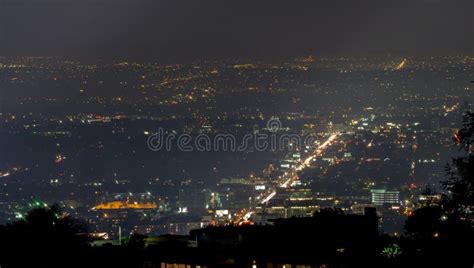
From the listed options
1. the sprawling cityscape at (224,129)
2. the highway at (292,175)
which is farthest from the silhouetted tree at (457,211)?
the sprawling cityscape at (224,129)

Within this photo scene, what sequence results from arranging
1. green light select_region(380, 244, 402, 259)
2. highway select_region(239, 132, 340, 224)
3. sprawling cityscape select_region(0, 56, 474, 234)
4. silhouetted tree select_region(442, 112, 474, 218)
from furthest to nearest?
sprawling cityscape select_region(0, 56, 474, 234), highway select_region(239, 132, 340, 224), green light select_region(380, 244, 402, 259), silhouetted tree select_region(442, 112, 474, 218)

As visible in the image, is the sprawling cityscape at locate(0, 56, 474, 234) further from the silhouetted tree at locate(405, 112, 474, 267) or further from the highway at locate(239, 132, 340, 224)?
the silhouetted tree at locate(405, 112, 474, 267)

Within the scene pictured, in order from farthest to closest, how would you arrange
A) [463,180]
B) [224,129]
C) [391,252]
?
1. [224,129]
2. [391,252]
3. [463,180]

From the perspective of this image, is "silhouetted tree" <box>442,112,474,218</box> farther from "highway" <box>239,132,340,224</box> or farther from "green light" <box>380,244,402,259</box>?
"highway" <box>239,132,340,224</box>

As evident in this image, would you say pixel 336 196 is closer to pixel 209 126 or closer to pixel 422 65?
pixel 422 65

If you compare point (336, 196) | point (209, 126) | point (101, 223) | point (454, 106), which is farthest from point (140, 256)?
point (209, 126)

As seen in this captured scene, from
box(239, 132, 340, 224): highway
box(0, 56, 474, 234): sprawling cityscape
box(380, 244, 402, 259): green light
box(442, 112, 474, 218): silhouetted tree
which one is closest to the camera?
box(442, 112, 474, 218): silhouetted tree

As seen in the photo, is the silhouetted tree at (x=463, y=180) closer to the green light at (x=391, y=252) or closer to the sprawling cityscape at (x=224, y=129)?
the green light at (x=391, y=252)

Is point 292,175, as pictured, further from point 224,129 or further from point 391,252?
point 391,252

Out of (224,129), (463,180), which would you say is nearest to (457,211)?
(463,180)

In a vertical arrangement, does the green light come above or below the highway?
below

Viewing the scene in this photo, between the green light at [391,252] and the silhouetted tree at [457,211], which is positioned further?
the green light at [391,252]

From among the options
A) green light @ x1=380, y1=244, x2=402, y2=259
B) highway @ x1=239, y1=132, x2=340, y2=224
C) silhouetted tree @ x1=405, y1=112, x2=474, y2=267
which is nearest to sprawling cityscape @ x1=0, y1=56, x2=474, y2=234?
highway @ x1=239, y1=132, x2=340, y2=224

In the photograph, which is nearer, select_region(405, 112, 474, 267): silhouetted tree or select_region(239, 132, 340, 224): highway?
select_region(405, 112, 474, 267): silhouetted tree
